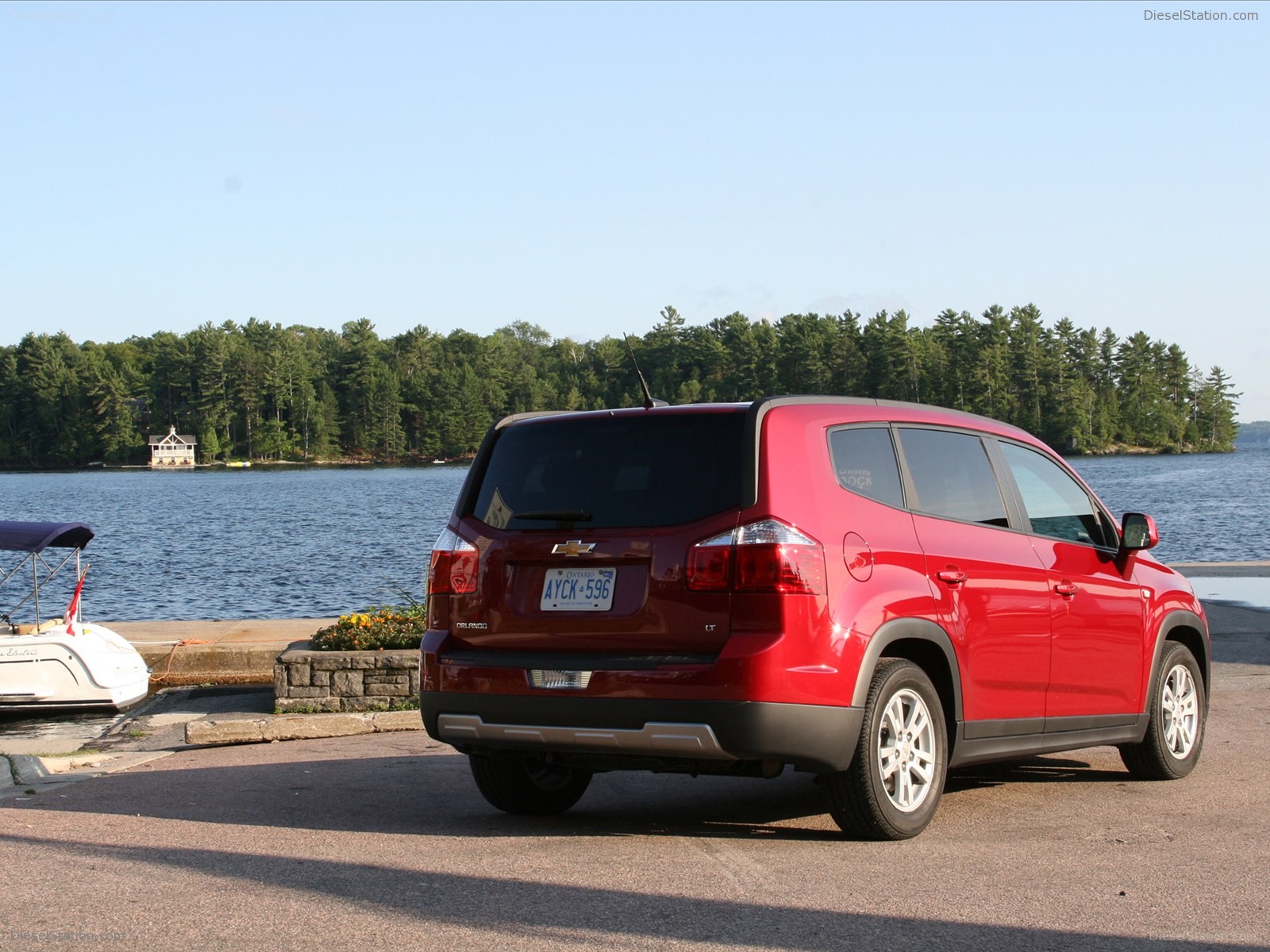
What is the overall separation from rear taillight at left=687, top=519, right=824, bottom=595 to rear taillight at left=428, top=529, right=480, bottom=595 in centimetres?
114

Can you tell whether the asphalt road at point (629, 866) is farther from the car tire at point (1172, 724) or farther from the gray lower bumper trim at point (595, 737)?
the gray lower bumper trim at point (595, 737)

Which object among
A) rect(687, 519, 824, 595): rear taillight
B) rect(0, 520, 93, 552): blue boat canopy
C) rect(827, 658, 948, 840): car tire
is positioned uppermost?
rect(687, 519, 824, 595): rear taillight

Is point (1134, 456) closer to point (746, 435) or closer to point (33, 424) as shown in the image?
point (33, 424)

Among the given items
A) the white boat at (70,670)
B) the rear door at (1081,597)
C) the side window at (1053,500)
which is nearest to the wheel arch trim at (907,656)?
the rear door at (1081,597)

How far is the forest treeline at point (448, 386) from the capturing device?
16988 cm

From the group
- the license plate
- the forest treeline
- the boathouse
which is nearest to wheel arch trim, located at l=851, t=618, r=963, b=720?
the license plate

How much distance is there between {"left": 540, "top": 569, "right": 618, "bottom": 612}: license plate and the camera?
6.18 meters

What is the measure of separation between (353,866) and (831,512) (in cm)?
240

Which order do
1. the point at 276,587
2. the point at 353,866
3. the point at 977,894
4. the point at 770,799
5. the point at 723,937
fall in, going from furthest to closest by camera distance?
1. the point at 276,587
2. the point at 770,799
3. the point at 353,866
4. the point at 977,894
5. the point at 723,937

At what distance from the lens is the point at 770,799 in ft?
25.1

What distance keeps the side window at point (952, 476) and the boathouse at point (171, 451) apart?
615 ft

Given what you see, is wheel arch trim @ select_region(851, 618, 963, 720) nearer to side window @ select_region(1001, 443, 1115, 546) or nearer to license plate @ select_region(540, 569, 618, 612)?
license plate @ select_region(540, 569, 618, 612)

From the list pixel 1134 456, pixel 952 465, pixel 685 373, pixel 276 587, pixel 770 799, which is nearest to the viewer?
pixel 952 465

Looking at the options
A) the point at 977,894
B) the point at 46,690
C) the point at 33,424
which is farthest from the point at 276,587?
the point at 33,424
